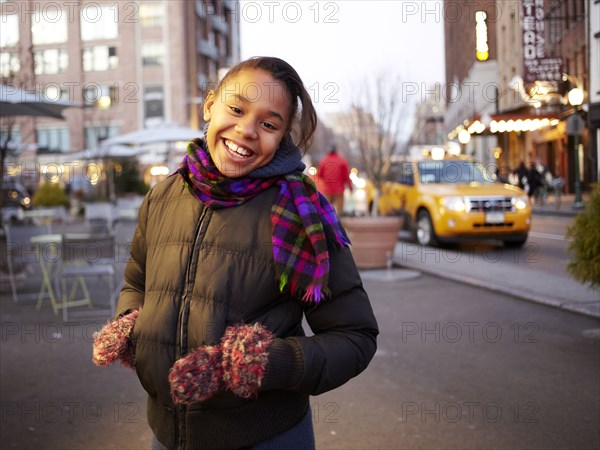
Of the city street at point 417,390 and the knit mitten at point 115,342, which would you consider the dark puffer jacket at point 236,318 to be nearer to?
the knit mitten at point 115,342

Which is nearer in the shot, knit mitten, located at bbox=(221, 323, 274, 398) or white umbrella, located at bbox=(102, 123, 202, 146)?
knit mitten, located at bbox=(221, 323, 274, 398)

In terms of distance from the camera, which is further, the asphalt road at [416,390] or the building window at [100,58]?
the building window at [100,58]

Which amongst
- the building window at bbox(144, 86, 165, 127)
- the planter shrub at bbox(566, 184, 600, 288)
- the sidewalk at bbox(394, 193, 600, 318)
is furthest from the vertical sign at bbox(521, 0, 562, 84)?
the building window at bbox(144, 86, 165, 127)

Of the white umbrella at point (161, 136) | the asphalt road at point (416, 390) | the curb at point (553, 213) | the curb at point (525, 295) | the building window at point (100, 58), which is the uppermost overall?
the building window at point (100, 58)

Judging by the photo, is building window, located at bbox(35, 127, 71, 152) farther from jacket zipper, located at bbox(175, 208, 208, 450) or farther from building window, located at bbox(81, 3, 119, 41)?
jacket zipper, located at bbox(175, 208, 208, 450)

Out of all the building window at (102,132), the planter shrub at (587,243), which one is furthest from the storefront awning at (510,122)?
the building window at (102,132)

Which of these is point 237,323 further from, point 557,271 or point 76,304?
point 557,271

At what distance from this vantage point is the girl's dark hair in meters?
1.84

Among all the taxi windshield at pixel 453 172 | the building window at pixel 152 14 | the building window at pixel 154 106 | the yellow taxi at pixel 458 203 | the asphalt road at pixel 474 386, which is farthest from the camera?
the building window at pixel 154 106

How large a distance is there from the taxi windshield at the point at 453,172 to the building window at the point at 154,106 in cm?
4175

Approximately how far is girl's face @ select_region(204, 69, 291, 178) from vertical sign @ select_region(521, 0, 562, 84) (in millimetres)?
28508

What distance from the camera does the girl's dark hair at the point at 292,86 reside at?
6.02ft

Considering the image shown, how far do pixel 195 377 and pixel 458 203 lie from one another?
40.4ft

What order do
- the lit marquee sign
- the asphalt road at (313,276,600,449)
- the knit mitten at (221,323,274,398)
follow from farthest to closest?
the lit marquee sign, the asphalt road at (313,276,600,449), the knit mitten at (221,323,274,398)
